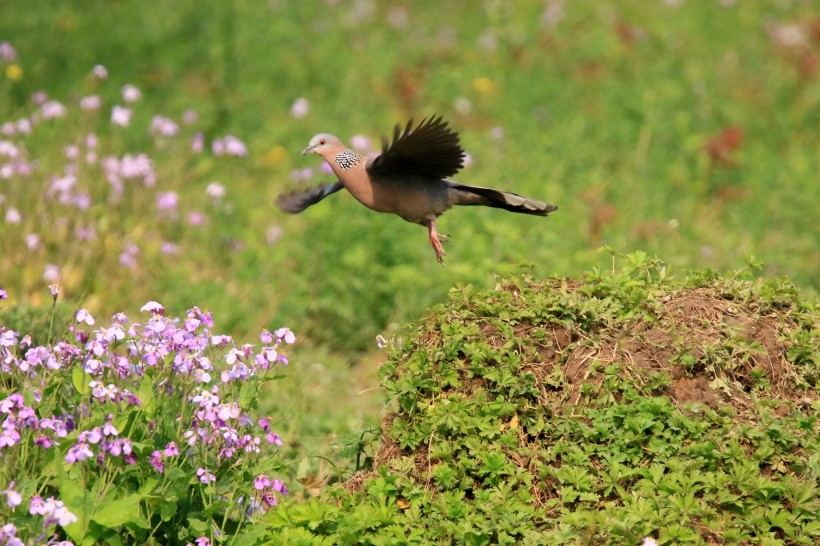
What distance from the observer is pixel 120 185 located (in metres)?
7.05

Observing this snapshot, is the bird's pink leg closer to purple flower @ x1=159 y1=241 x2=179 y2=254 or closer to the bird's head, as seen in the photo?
the bird's head

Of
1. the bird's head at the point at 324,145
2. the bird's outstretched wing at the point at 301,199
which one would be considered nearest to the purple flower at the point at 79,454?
the bird's head at the point at 324,145

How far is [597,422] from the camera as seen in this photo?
3613 mm

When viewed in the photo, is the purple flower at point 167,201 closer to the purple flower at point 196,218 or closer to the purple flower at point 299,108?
the purple flower at point 196,218

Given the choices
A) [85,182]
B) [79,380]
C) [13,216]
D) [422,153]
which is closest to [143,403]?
[79,380]

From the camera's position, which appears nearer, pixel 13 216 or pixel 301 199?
pixel 301 199

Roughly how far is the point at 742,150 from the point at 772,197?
97cm

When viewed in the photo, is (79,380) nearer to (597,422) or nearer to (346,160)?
(346,160)

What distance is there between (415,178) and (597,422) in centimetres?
120

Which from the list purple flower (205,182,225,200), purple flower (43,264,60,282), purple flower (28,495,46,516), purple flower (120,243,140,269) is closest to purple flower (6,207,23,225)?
purple flower (43,264,60,282)

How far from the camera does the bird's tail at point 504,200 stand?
162 inches

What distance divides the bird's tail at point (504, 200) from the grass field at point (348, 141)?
23 centimetres

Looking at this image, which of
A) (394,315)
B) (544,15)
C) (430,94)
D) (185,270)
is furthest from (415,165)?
(544,15)

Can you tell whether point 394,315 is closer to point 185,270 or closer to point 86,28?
point 185,270
